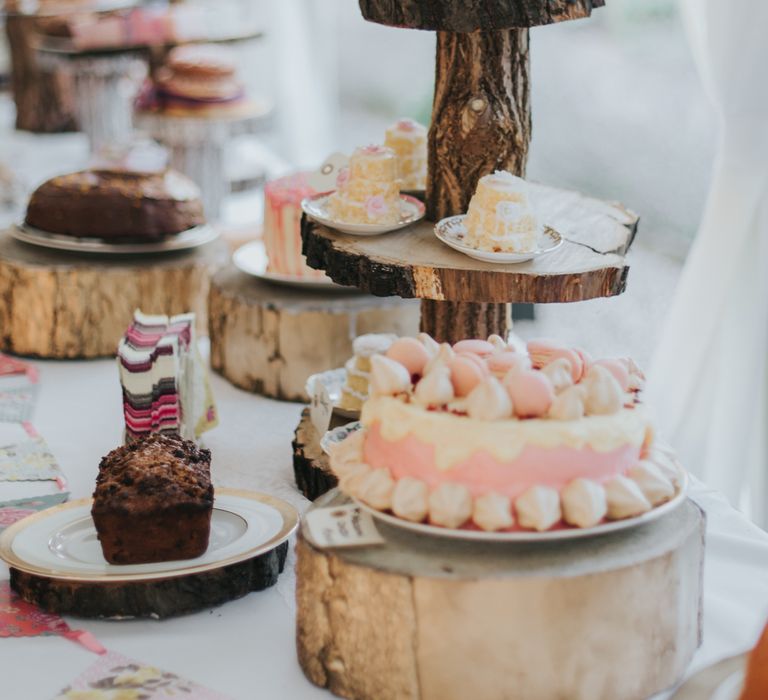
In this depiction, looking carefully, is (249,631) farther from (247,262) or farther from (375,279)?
(247,262)

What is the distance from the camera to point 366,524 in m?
1.29

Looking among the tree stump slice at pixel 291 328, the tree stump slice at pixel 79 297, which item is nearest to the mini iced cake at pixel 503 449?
the tree stump slice at pixel 291 328

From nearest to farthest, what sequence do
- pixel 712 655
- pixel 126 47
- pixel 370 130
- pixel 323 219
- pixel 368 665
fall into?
pixel 368 665, pixel 712 655, pixel 323 219, pixel 126 47, pixel 370 130

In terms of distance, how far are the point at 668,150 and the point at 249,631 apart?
426 cm

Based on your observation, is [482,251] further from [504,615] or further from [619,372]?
[504,615]

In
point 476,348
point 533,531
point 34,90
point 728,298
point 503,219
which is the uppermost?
point 503,219

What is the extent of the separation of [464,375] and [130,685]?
19.5 inches

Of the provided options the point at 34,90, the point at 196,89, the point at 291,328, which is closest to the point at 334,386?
the point at 291,328

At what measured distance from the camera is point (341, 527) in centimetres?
128

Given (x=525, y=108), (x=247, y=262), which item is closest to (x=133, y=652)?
(x=525, y=108)

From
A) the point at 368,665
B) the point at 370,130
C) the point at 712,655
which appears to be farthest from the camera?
the point at 370,130

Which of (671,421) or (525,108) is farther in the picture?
(671,421)

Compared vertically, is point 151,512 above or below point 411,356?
below

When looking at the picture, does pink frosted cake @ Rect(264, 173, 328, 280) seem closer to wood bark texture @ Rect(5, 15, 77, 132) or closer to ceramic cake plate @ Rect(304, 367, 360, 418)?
ceramic cake plate @ Rect(304, 367, 360, 418)
